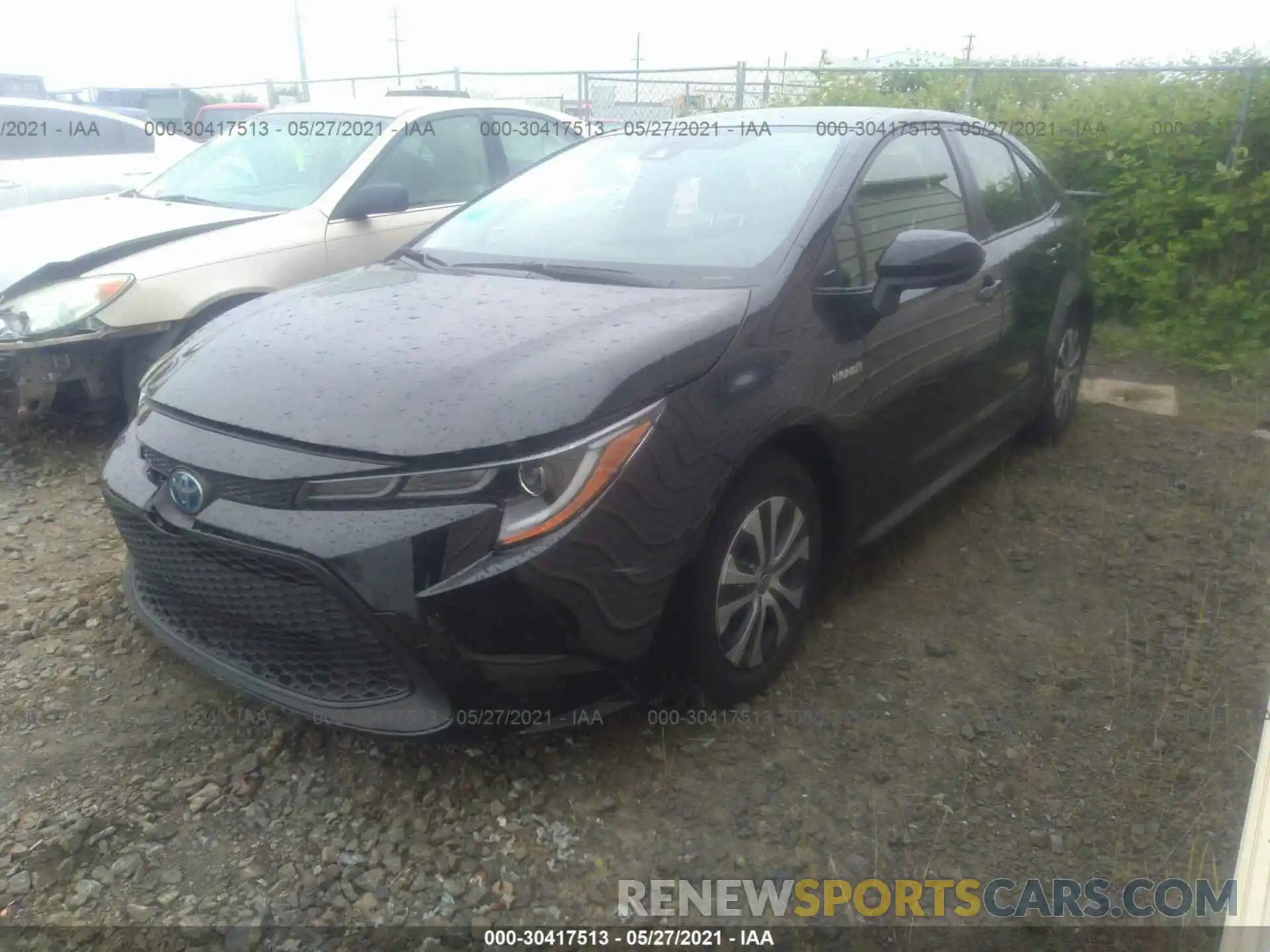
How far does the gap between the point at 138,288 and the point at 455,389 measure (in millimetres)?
2575

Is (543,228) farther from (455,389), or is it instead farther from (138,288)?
(138,288)

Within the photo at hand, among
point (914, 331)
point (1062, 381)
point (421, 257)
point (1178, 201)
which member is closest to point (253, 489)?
point (421, 257)

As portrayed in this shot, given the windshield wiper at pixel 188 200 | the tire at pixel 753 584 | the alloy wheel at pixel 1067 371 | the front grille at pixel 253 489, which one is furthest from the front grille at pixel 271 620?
the alloy wheel at pixel 1067 371

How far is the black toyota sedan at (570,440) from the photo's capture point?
7.20 ft

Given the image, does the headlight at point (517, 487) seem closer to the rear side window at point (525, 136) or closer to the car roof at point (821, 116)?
the car roof at point (821, 116)

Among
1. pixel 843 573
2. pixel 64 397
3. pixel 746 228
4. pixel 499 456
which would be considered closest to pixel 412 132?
pixel 64 397

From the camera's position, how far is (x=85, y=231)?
4664mm

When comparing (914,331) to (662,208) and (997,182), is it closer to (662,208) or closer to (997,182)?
(662,208)

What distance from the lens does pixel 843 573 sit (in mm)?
3566

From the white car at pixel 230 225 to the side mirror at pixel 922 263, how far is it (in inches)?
82.8

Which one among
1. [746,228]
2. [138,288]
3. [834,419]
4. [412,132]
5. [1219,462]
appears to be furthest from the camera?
[412,132]

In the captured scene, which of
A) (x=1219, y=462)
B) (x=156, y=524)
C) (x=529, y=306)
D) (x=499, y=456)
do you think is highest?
(x=529, y=306)

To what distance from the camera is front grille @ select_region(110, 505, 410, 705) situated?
225 cm

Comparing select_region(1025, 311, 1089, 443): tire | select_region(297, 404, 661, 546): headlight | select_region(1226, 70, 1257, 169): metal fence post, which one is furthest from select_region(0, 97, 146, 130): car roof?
select_region(1226, 70, 1257, 169): metal fence post
